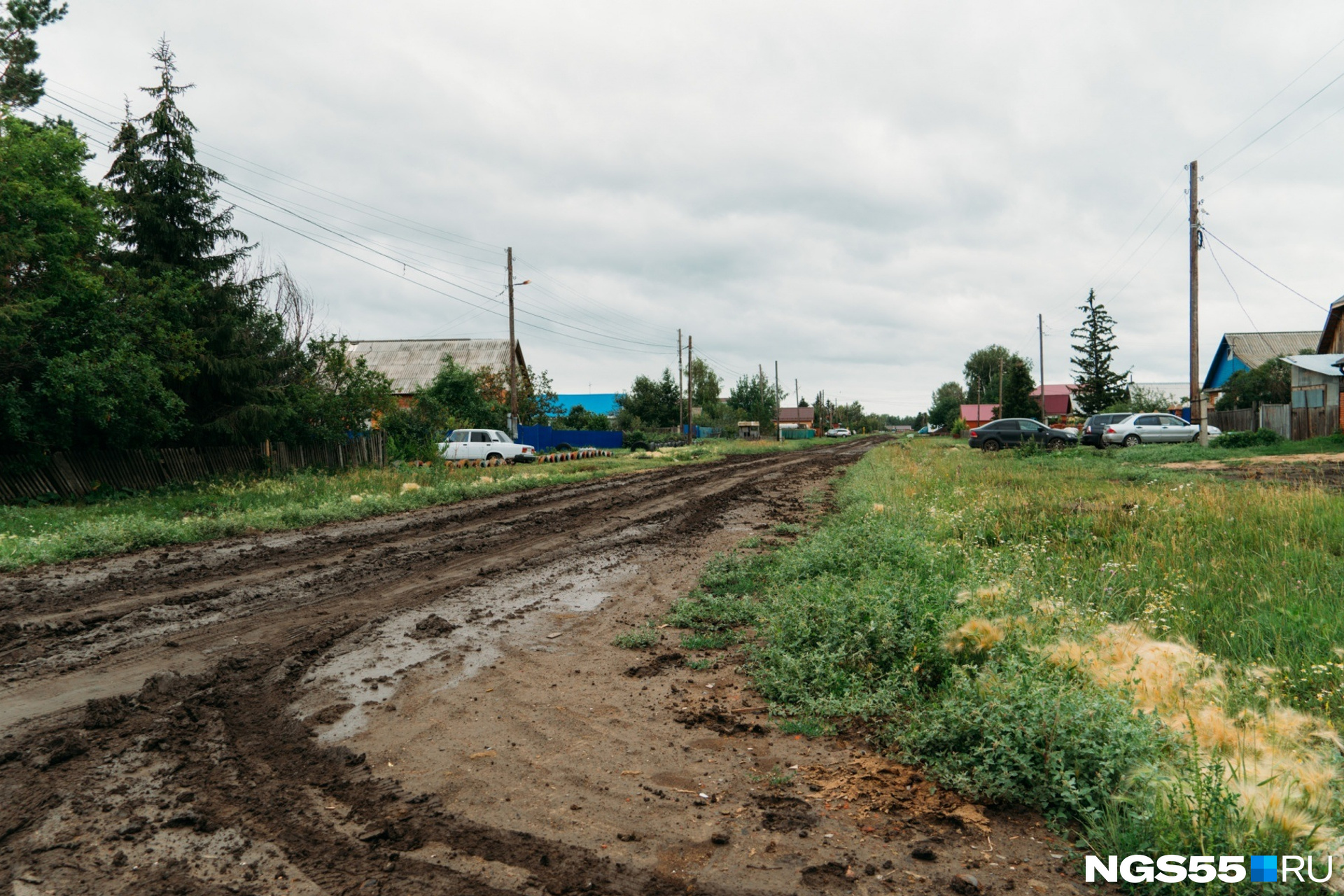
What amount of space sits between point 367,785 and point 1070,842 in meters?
3.34

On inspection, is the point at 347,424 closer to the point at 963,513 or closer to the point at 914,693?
the point at 963,513

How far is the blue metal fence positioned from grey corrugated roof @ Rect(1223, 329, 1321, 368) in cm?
4971

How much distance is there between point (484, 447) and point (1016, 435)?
2620 centimetres

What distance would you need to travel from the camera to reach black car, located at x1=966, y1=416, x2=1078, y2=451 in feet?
113

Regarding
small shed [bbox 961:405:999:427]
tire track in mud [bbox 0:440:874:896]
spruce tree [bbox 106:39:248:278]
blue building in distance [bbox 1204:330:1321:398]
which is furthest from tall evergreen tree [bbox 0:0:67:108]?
small shed [bbox 961:405:999:427]

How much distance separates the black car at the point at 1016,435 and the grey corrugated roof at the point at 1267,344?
31.0m

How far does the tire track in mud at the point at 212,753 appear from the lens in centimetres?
285

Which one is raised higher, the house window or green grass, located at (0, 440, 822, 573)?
the house window

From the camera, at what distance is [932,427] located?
116 meters

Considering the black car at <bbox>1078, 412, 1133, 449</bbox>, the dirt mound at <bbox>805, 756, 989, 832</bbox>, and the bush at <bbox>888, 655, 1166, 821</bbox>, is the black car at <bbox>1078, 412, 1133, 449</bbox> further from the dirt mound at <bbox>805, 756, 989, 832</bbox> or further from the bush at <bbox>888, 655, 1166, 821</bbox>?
the dirt mound at <bbox>805, 756, 989, 832</bbox>

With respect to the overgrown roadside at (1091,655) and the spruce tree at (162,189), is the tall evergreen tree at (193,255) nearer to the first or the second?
the spruce tree at (162,189)

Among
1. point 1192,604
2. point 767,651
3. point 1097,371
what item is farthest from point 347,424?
point 1097,371

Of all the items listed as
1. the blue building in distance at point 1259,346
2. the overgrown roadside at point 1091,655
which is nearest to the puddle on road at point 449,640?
the overgrown roadside at point 1091,655

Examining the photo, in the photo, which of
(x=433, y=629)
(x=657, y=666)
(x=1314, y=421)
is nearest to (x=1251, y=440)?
(x=1314, y=421)
